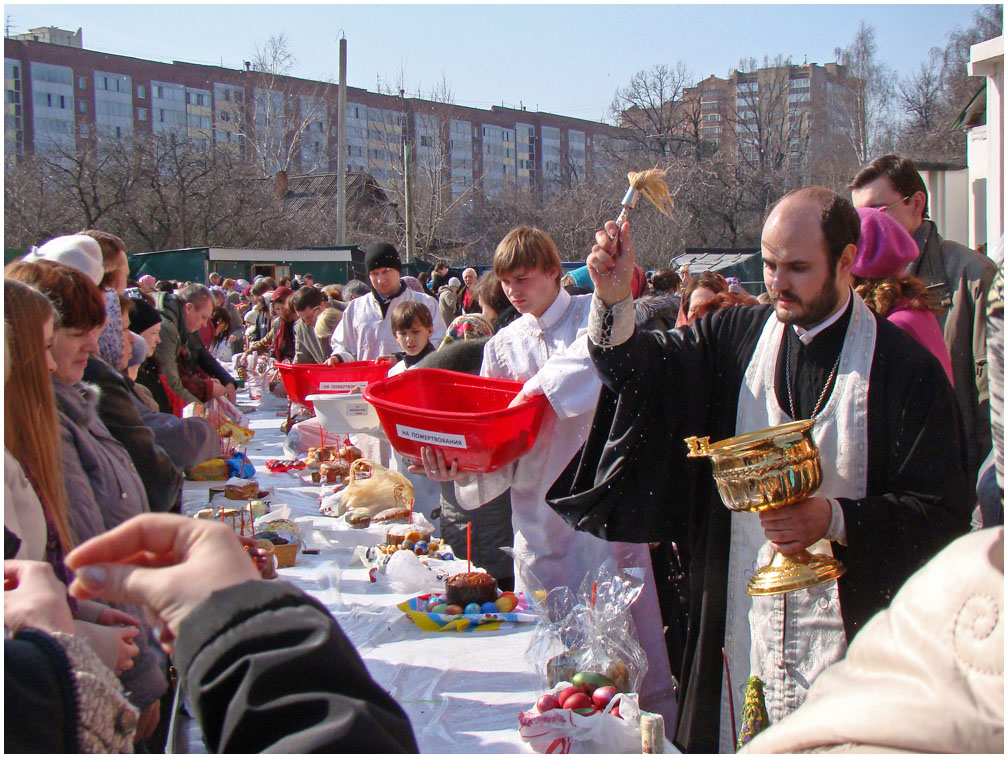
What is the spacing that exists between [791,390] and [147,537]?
66.4 inches

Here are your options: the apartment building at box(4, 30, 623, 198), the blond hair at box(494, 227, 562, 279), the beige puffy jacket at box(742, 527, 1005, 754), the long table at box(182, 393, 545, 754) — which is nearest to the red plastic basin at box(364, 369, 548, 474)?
the blond hair at box(494, 227, 562, 279)

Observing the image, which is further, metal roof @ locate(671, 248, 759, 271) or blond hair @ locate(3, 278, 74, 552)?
metal roof @ locate(671, 248, 759, 271)

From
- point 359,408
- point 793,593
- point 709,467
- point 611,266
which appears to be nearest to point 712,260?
point 359,408

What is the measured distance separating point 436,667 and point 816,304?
1554 mm

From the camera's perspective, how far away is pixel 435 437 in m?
2.82

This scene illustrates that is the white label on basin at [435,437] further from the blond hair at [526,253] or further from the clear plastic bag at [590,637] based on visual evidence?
the blond hair at [526,253]

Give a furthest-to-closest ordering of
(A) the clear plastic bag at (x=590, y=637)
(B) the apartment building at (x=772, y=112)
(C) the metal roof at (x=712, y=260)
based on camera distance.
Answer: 1. (B) the apartment building at (x=772, y=112)
2. (C) the metal roof at (x=712, y=260)
3. (A) the clear plastic bag at (x=590, y=637)

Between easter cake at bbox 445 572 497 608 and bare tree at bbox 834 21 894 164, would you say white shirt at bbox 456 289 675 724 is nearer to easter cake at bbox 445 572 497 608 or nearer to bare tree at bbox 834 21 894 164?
easter cake at bbox 445 572 497 608

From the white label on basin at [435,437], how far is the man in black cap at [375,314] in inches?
141

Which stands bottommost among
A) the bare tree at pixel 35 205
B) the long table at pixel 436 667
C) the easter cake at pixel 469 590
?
the long table at pixel 436 667

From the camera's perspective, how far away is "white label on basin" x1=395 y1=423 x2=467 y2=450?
2805mm

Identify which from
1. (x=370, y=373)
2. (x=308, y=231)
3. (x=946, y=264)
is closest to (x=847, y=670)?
(x=946, y=264)

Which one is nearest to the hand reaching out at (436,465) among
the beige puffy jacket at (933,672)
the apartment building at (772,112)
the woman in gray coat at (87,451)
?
the woman in gray coat at (87,451)

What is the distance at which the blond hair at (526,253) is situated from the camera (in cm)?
327
